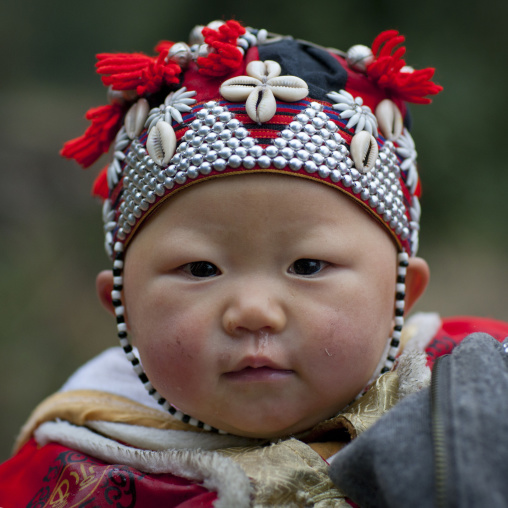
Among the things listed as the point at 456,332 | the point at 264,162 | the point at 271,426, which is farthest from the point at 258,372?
the point at 456,332

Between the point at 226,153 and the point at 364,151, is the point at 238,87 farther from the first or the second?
the point at 364,151

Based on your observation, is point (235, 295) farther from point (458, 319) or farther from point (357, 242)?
point (458, 319)

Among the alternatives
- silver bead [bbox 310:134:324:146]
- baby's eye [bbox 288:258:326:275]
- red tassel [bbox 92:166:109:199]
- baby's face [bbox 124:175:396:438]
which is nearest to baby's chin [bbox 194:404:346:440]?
baby's face [bbox 124:175:396:438]

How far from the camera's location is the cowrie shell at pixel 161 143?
109 centimetres

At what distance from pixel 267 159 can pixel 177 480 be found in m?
0.55

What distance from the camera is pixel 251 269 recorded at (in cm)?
101

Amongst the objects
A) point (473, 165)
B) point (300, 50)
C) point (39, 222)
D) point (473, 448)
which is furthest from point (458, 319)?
point (39, 222)

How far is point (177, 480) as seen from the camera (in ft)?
3.40

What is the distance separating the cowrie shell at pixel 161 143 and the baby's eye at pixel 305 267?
287mm

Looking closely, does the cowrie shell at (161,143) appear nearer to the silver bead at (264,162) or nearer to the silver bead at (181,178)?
the silver bead at (181,178)

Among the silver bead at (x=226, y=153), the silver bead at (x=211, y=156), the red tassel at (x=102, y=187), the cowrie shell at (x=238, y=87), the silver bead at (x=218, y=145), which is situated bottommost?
the red tassel at (x=102, y=187)

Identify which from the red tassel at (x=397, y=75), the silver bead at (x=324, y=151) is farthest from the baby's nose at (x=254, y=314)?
the red tassel at (x=397, y=75)

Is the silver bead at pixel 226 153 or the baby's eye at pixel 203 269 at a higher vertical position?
the silver bead at pixel 226 153

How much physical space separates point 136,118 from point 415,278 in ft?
2.06
